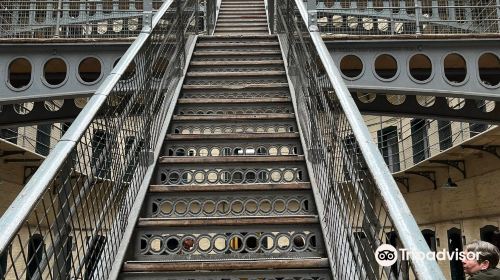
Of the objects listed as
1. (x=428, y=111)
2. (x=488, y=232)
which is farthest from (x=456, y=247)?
(x=428, y=111)

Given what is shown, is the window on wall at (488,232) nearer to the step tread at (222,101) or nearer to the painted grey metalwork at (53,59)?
the step tread at (222,101)

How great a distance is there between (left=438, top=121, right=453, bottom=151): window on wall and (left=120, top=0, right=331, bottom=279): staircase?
975 centimetres

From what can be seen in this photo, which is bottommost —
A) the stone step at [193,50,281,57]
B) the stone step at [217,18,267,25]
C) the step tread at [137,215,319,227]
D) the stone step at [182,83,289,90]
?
the step tread at [137,215,319,227]

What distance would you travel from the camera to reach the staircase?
10.7 ft

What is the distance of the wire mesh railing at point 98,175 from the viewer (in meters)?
2.27

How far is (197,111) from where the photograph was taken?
5578 mm

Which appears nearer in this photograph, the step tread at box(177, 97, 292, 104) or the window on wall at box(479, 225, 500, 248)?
the step tread at box(177, 97, 292, 104)

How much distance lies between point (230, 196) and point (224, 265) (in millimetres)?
808

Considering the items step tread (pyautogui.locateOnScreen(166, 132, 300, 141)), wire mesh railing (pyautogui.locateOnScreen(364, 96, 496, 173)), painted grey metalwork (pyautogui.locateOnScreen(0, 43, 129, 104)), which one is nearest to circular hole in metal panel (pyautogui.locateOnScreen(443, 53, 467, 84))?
wire mesh railing (pyautogui.locateOnScreen(364, 96, 496, 173))

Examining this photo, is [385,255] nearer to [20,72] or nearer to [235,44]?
[235,44]

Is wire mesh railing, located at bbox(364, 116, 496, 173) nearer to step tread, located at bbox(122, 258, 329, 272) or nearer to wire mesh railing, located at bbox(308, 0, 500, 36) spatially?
wire mesh railing, located at bbox(308, 0, 500, 36)

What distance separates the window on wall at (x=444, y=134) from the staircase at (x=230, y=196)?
9751 millimetres

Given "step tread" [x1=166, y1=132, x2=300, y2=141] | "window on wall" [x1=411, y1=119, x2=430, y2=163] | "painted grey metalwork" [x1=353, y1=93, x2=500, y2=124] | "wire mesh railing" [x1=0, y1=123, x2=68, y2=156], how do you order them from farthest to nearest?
"window on wall" [x1=411, y1=119, x2=430, y2=163], "wire mesh railing" [x1=0, y1=123, x2=68, y2=156], "painted grey metalwork" [x1=353, y1=93, x2=500, y2=124], "step tread" [x1=166, y1=132, x2=300, y2=141]

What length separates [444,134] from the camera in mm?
15234
